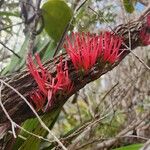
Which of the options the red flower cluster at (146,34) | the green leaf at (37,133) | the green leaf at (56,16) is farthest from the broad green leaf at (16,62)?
the red flower cluster at (146,34)

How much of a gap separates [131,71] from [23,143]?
144 cm

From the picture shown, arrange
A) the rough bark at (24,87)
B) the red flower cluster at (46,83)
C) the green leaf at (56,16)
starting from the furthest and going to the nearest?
the green leaf at (56,16) < the rough bark at (24,87) < the red flower cluster at (46,83)

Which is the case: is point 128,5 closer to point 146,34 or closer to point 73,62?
point 146,34

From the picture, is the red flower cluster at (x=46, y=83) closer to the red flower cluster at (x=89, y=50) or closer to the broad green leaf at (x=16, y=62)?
the red flower cluster at (x=89, y=50)

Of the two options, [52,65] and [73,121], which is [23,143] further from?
[73,121]

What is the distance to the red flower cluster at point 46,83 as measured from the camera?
40.4 inches

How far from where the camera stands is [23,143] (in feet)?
4.17

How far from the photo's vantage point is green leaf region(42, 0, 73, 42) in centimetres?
155

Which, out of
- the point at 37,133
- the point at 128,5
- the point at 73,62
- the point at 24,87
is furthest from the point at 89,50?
the point at 128,5

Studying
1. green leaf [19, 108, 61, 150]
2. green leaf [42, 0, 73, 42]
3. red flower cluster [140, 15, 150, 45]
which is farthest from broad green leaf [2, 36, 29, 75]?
red flower cluster [140, 15, 150, 45]

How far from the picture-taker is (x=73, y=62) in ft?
3.59

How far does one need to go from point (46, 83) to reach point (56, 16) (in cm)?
61

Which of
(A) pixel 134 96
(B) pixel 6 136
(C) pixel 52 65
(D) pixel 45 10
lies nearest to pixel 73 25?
(D) pixel 45 10

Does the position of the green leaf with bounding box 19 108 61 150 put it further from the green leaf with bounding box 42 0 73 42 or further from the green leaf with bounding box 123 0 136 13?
the green leaf with bounding box 123 0 136 13
